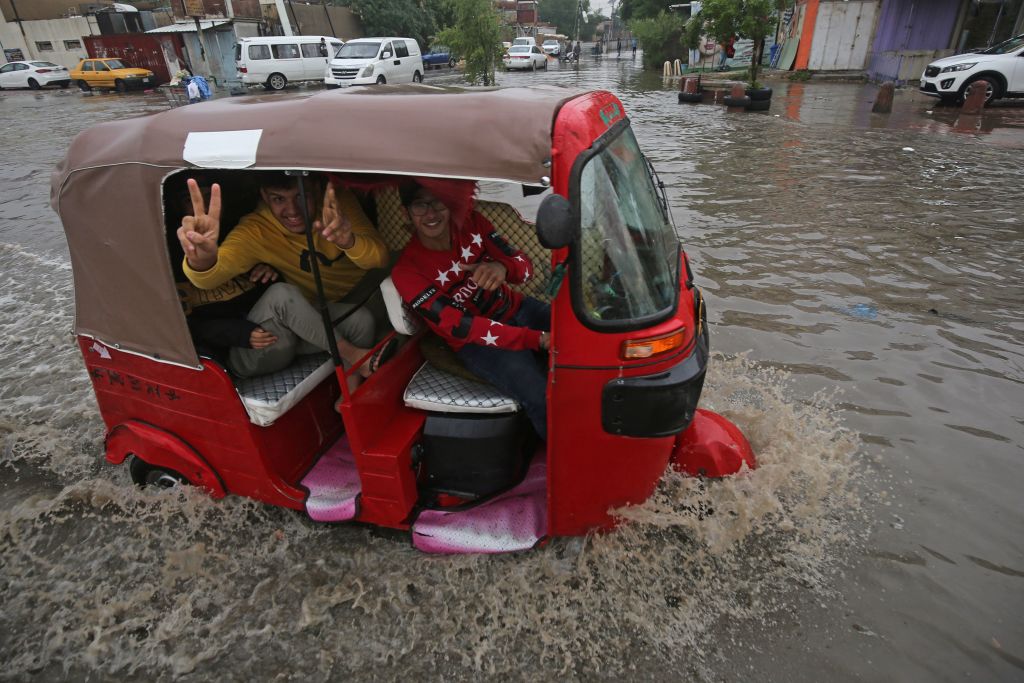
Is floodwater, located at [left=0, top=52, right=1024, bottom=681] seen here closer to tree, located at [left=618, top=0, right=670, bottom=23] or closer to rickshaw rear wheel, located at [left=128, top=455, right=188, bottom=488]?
rickshaw rear wheel, located at [left=128, top=455, right=188, bottom=488]

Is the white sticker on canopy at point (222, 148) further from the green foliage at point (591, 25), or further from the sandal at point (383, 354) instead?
the green foliage at point (591, 25)

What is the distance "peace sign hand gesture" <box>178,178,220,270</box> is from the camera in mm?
2178

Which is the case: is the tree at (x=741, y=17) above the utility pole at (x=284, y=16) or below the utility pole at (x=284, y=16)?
below

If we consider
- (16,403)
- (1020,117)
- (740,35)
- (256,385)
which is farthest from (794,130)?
(16,403)

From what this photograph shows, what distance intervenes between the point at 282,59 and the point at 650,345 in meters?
26.3

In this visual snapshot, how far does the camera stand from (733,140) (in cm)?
1204

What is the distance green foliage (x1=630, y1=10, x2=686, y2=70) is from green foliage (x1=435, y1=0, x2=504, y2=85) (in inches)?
501

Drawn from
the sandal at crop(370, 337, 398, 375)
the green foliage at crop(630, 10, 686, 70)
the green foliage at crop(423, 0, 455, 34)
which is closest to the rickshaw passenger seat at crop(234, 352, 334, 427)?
the sandal at crop(370, 337, 398, 375)

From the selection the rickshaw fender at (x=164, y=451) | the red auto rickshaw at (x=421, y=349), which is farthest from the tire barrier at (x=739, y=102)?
the rickshaw fender at (x=164, y=451)

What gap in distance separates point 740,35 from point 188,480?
16.9 meters

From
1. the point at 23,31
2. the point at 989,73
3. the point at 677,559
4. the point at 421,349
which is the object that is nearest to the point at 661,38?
the point at 989,73

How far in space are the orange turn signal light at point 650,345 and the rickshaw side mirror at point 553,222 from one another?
A: 0.54 metres

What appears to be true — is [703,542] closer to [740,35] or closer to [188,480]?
[188,480]

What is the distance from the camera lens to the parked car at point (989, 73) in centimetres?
1350
